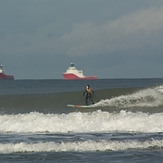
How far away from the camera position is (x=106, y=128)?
1631cm

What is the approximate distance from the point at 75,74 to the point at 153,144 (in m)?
136

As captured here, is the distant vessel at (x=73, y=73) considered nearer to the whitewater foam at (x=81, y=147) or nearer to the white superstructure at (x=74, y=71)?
the white superstructure at (x=74, y=71)

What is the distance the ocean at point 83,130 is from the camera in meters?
9.09

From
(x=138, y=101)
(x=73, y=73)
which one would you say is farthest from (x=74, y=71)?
(x=138, y=101)

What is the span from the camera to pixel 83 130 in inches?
623

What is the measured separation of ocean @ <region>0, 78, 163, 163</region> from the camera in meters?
9.09

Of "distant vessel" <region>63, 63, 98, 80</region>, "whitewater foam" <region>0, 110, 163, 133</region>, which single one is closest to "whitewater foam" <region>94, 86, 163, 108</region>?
"whitewater foam" <region>0, 110, 163, 133</region>

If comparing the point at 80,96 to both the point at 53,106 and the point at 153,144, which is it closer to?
the point at 53,106

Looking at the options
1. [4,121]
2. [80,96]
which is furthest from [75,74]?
[4,121]

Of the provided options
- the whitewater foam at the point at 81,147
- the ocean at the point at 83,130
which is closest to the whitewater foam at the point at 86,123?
the ocean at the point at 83,130

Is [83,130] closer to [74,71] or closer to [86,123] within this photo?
[86,123]

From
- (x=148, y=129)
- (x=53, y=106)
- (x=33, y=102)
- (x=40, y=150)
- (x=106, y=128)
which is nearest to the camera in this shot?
(x=40, y=150)

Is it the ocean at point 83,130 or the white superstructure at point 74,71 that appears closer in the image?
the ocean at point 83,130

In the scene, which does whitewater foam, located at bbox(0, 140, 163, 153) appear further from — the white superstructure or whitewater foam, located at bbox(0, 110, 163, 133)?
the white superstructure
